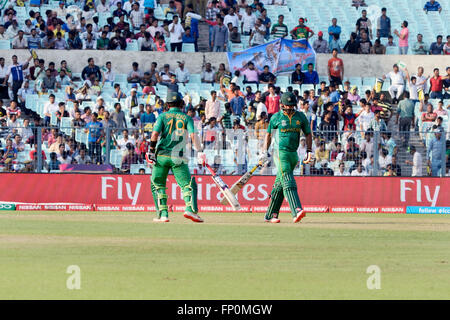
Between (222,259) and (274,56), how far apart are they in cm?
2208

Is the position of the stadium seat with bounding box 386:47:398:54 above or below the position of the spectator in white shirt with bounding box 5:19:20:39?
below

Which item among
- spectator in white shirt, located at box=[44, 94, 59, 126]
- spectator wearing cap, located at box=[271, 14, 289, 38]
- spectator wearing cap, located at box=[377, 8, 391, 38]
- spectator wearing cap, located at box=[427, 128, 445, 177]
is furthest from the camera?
spectator wearing cap, located at box=[377, 8, 391, 38]

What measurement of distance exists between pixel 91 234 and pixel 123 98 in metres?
15.4

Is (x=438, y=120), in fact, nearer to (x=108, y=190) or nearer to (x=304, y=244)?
(x=108, y=190)

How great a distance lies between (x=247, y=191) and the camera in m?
26.8

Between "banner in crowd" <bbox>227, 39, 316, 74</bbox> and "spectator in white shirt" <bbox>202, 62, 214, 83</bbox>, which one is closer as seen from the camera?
"spectator in white shirt" <bbox>202, 62, 214, 83</bbox>

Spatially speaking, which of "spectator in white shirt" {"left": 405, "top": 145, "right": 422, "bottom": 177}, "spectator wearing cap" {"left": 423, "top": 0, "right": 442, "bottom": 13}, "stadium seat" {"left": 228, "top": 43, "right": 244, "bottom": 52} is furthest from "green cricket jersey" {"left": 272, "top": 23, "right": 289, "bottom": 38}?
"spectator in white shirt" {"left": 405, "top": 145, "right": 422, "bottom": 177}

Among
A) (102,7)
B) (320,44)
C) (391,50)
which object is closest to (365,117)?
(320,44)

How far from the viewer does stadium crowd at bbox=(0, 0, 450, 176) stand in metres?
26.2

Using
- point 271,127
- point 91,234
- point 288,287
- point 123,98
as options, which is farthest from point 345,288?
point 123,98

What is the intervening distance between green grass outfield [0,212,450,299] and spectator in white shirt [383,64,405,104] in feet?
45.6

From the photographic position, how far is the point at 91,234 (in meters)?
16.6

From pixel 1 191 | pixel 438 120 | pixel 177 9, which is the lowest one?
pixel 1 191

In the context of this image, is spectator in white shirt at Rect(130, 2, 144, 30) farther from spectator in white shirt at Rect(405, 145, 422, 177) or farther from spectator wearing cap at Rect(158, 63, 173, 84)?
spectator in white shirt at Rect(405, 145, 422, 177)
